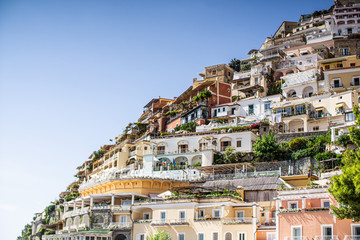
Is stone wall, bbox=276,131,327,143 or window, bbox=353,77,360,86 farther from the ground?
window, bbox=353,77,360,86

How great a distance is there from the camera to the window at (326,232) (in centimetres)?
3030

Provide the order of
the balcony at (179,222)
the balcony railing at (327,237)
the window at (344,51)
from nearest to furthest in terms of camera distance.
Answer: the balcony railing at (327,237) → the balcony at (179,222) → the window at (344,51)

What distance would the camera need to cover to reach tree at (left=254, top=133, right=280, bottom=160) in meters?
55.2

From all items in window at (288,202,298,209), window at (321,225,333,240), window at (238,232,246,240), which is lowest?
window at (238,232,246,240)

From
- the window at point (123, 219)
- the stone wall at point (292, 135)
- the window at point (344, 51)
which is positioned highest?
the window at point (344, 51)

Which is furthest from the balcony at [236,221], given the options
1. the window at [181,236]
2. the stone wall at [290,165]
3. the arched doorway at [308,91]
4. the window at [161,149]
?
the arched doorway at [308,91]

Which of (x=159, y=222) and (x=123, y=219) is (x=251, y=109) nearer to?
(x=123, y=219)

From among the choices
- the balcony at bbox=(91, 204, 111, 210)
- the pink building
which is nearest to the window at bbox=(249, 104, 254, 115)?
the balcony at bbox=(91, 204, 111, 210)

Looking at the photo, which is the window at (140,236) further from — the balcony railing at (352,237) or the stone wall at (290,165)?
the balcony railing at (352,237)

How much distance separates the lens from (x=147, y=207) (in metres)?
44.4

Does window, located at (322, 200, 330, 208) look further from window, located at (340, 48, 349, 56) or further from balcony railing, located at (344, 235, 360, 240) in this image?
window, located at (340, 48, 349, 56)

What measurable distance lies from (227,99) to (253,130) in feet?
53.9

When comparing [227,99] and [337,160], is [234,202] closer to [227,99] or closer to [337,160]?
[337,160]

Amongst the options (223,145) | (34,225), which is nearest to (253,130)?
(223,145)
